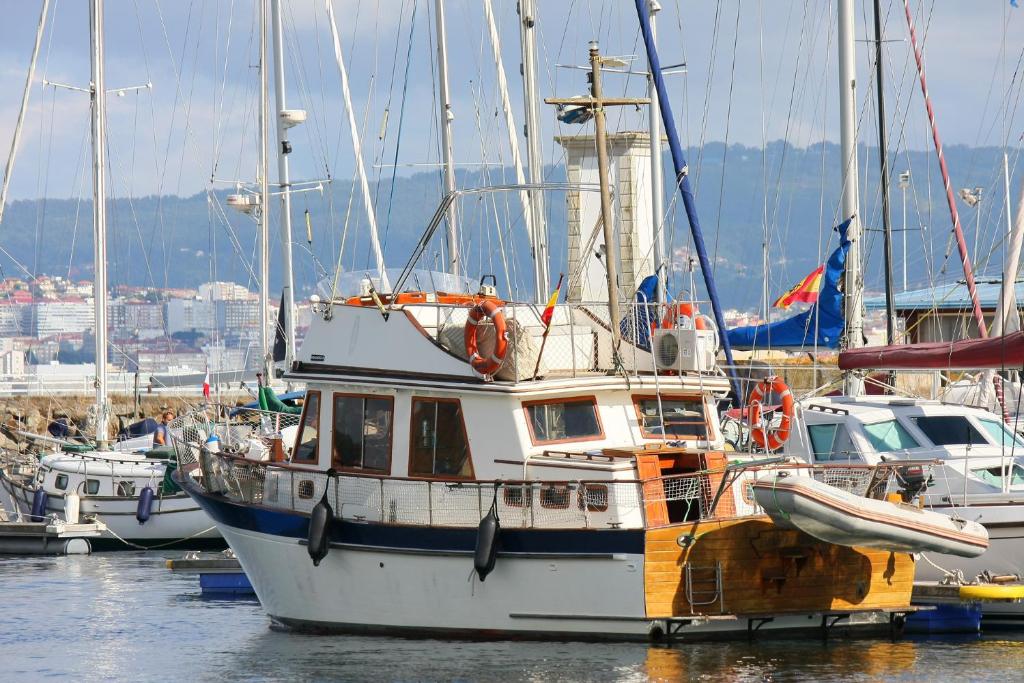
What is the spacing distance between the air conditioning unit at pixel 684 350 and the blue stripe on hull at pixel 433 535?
280cm

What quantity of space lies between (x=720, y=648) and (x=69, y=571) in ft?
46.6

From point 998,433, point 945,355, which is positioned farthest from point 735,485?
point 998,433

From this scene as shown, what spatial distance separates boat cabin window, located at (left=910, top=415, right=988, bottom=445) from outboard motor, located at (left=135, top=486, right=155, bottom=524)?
15.4 metres

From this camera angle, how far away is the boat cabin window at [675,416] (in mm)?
18125

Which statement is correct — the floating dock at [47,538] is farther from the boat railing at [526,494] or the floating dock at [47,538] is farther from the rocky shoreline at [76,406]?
the rocky shoreline at [76,406]

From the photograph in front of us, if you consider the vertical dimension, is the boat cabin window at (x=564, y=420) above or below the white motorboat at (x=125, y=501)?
above

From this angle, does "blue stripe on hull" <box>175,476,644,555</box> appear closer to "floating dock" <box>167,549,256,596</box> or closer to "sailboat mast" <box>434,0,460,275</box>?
"floating dock" <box>167,549,256,596</box>

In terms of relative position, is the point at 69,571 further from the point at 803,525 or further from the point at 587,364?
the point at 803,525

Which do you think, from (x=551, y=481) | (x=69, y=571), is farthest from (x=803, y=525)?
(x=69, y=571)

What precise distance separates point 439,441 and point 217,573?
721 centimetres

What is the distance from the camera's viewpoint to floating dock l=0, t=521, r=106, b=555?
97.2 feet

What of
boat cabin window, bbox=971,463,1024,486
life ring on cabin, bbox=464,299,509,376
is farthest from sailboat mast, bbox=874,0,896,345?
life ring on cabin, bbox=464,299,509,376

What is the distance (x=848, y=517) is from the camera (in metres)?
15.4

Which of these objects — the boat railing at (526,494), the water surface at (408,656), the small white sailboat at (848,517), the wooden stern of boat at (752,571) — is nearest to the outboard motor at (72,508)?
the water surface at (408,656)
